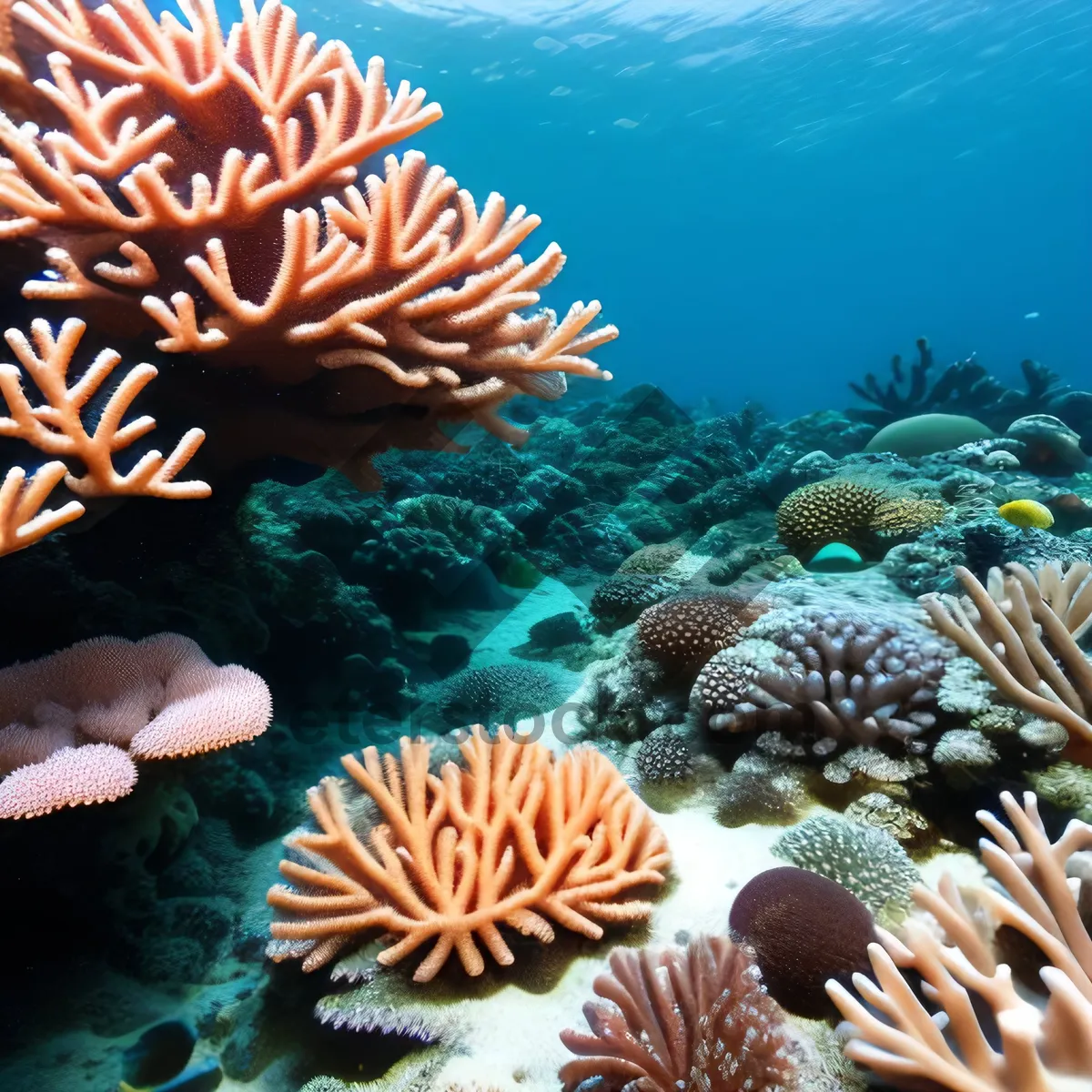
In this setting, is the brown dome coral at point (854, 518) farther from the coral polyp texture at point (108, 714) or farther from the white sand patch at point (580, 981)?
the coral polyp texture at point (108, 714)

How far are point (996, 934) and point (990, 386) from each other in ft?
52.4

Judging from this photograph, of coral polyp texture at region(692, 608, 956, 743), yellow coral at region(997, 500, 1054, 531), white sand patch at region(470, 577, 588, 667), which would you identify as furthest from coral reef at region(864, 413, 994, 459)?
coral polyp texture at region(692, 608, 956, 743)

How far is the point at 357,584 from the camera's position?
4793 millimetres

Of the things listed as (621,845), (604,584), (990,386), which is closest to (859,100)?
(990,386)

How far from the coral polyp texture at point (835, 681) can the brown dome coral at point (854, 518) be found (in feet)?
7.30

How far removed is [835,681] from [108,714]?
3.06m

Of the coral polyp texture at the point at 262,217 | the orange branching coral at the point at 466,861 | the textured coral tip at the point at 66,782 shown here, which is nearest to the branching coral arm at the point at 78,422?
the coral polyp texture at the point at 262,217

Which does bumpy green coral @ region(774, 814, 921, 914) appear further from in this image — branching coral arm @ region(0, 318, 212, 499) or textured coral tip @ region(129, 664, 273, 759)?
branching coral arm @ region(0, 318, 212, 499)

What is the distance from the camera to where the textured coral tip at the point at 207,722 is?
2.01m

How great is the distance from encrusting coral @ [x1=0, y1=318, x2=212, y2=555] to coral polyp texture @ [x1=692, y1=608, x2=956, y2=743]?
254 centimetres

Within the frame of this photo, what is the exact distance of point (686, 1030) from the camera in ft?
5.85

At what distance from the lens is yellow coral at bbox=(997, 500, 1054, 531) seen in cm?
544

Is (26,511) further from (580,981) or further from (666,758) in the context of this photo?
(666,758)

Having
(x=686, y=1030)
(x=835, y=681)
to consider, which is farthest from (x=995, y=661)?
(x=686, y=1030)
